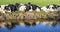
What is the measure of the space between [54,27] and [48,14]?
33.7 inches

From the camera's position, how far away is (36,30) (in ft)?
223

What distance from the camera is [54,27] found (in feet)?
224

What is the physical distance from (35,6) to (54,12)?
1173mm

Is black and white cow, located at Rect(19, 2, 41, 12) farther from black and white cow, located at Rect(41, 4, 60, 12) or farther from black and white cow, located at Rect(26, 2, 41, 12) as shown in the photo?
black and white cow, located at Rect(41, 4, 60, 12)

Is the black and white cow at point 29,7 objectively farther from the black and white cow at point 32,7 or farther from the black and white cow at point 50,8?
the black and white cow at point 50,8

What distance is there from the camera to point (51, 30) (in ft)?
222

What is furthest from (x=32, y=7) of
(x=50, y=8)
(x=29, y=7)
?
(x=50, y=8)

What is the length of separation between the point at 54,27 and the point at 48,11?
104cm

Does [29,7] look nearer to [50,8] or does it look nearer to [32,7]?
[32,7]

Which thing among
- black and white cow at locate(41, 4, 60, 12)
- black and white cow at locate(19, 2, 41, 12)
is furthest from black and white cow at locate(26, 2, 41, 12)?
black and white cow at locate(41, 4, 60, 12)

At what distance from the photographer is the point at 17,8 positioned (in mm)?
68500

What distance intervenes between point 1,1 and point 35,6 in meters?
2.02

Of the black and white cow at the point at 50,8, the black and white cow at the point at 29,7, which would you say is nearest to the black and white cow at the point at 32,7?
the black and white cow at the point at 29,7

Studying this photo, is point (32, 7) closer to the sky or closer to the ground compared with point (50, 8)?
closer to the sky
